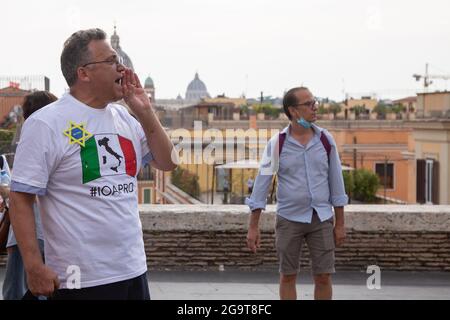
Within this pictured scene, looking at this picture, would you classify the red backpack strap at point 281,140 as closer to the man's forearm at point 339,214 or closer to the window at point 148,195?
the man's forearm at point 339,214

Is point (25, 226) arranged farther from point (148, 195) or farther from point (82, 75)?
point (148, 195)

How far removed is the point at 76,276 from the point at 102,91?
680 mm

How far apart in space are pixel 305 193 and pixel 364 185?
38.4 meters

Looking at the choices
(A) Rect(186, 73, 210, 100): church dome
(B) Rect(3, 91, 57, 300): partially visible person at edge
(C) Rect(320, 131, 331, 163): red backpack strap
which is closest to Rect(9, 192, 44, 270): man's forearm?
(B) Rect(3, 91, 57, 300): partially visible person at edge

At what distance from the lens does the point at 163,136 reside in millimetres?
3336

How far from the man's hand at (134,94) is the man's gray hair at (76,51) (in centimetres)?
17

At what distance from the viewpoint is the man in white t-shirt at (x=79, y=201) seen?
3.05 metres

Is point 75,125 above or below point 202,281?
above

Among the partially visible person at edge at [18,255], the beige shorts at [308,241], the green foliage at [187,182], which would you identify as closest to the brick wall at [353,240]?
the beige shorts at [308,241]

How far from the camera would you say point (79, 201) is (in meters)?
3.08

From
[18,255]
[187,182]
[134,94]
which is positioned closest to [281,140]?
[18,255]
